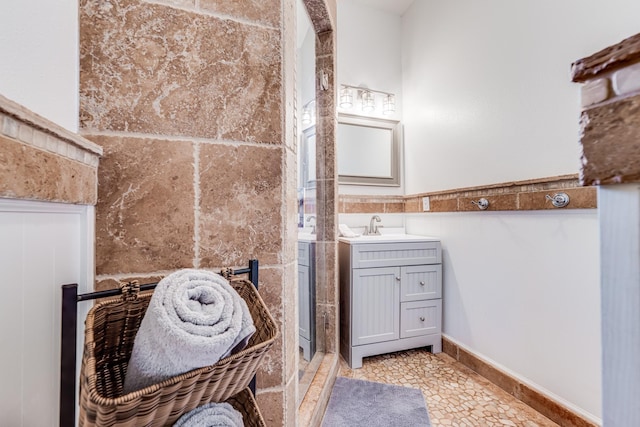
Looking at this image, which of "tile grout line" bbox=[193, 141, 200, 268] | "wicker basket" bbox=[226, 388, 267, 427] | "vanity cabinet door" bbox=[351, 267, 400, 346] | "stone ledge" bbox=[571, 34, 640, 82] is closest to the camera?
"stone ledge" bbox=[571, 34, 640, 82]

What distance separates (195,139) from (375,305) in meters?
1.48

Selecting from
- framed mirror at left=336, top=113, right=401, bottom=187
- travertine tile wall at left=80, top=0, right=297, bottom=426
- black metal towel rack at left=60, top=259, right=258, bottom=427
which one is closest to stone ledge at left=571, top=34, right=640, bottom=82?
travertine tile wall at left=80, top=0, right=297, bottom=426

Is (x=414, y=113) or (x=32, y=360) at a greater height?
(x=414, y=113)

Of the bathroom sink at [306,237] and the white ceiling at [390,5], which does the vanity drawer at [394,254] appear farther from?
the white ceiling at [390,5]

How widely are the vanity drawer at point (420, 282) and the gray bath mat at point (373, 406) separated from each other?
544 millimetres

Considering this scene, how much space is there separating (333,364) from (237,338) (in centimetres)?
137

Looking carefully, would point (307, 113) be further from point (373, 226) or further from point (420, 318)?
point (420, 318)

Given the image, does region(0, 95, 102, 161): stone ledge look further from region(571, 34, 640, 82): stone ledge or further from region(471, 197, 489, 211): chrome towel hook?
region(471, 197, 489, 211): chrome towel hook

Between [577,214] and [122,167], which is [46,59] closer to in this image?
[122,167]

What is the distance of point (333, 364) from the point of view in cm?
169

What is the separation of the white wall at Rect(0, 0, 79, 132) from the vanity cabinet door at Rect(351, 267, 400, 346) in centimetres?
154

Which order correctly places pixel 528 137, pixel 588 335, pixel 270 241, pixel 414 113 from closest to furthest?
pixel 270 241 < pixel 588 335 < pixel 528 137 < pixel 414 113

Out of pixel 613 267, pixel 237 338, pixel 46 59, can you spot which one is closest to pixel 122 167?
pixel 46 59

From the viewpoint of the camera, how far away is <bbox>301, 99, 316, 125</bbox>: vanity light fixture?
184cm
